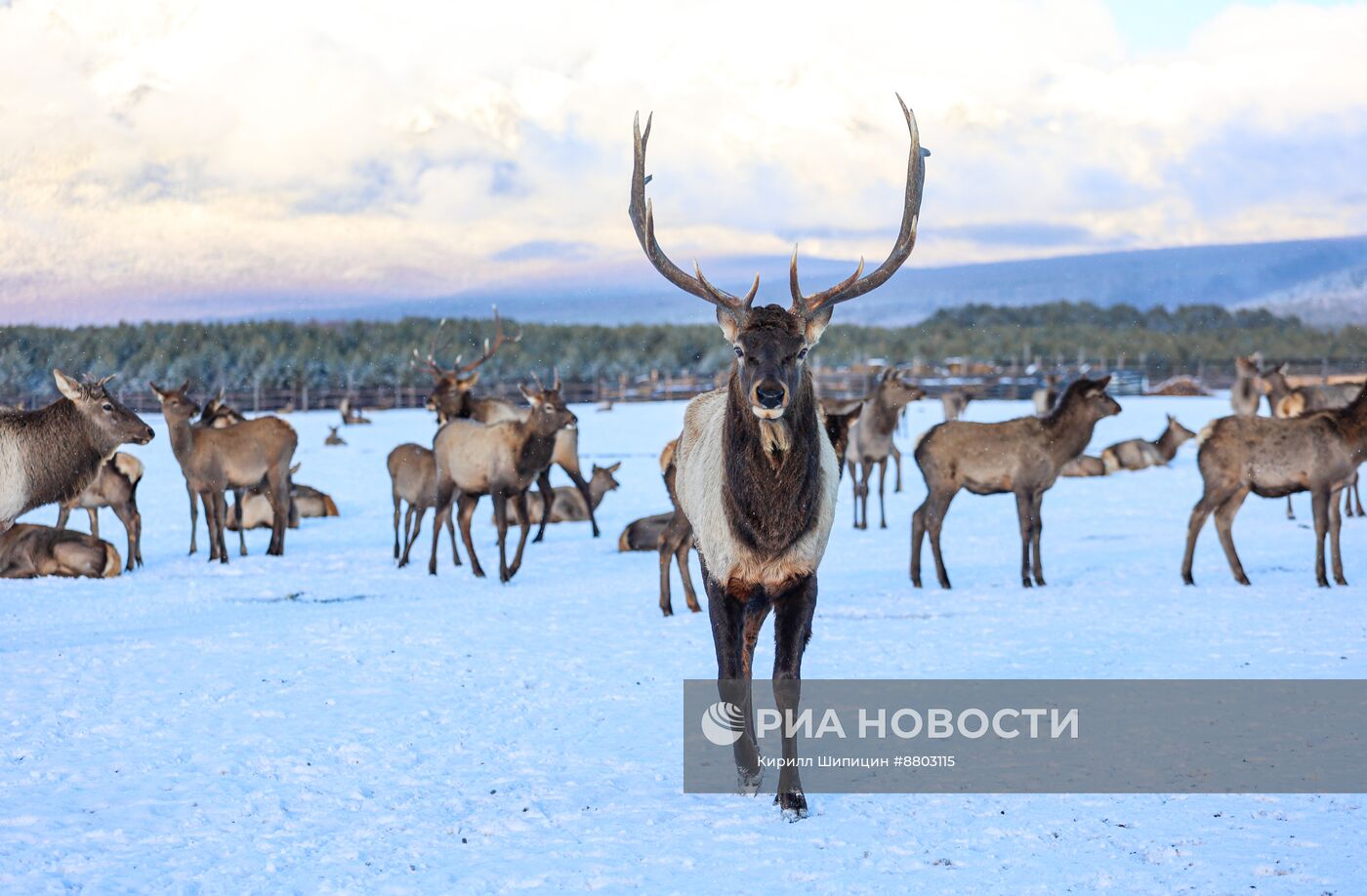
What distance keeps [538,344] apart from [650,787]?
351ft

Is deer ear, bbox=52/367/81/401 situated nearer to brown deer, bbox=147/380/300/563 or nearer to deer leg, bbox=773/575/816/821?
brown deer, bbox=147/380/300/563

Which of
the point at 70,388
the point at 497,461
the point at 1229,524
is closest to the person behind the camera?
the point at 70,388

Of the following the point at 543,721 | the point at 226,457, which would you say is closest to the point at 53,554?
the point at 226,457

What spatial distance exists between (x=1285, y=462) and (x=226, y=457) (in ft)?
36.0

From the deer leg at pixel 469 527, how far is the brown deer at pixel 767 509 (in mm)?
6956

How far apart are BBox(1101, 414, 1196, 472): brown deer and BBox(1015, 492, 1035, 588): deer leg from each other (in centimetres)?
1323

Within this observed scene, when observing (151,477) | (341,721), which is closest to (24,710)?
(341,721)

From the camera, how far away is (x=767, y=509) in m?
5.46

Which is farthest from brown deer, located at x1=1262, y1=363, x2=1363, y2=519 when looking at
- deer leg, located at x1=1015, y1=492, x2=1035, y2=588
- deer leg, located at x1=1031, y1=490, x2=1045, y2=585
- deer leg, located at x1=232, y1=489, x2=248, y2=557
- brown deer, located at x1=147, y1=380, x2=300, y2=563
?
deer leg, located at x1=232, y1=489, x2=248, y2=557

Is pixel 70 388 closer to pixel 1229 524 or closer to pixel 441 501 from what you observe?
pixel 441 501

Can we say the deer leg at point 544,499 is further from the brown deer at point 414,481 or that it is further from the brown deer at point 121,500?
the brown deer at point 121,500

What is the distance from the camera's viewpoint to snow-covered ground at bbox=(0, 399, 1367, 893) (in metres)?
4.47

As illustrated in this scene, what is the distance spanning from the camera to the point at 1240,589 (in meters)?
10.8

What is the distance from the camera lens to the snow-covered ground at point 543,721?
447 cm
